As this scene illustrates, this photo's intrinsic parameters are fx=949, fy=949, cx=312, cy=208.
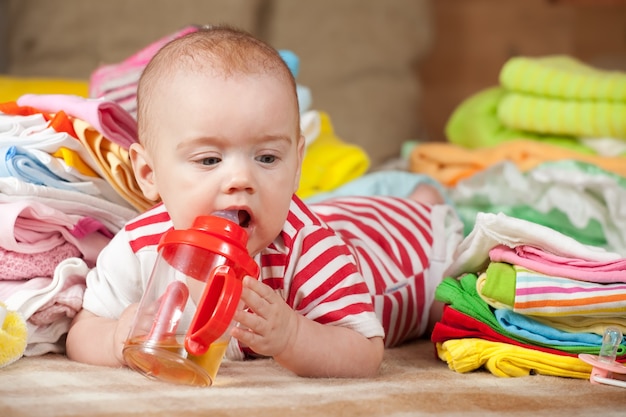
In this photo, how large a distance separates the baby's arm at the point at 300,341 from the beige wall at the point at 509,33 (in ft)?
6.49

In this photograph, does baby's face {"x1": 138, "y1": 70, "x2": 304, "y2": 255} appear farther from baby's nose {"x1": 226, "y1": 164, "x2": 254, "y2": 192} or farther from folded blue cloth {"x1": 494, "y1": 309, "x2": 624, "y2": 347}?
folded blue cloth {"x1": 494, "y1": 309, "x2": 624, "y2": 347}

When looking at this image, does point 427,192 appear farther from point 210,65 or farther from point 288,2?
point 288,2

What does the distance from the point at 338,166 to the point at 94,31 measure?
97cm

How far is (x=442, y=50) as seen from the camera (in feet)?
9.93

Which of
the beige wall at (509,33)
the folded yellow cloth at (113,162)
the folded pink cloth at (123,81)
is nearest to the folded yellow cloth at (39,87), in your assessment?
the folded pink cloth at (123,81)

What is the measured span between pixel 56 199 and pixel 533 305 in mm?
643

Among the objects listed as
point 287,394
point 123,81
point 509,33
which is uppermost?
point 509,33

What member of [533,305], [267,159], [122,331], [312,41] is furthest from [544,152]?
[122,331]

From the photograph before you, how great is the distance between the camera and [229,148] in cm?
105

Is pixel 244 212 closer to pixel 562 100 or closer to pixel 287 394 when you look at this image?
pixel 287 394

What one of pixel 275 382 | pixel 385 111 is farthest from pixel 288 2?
pixel 275 382

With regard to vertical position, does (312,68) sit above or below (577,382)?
above

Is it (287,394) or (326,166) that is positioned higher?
(326,166)

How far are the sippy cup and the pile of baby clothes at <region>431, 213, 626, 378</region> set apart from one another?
12.5 inches
